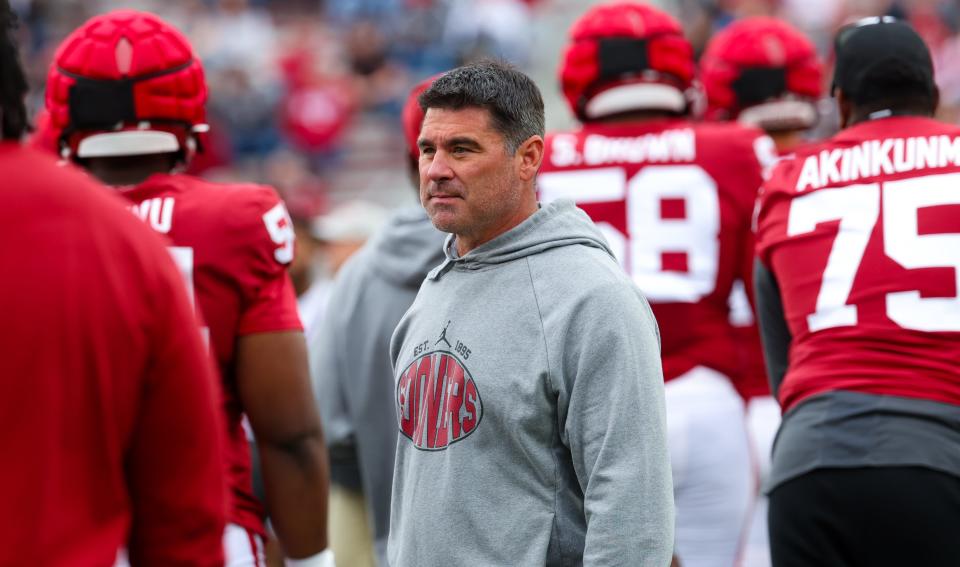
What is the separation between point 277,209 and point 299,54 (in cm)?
1349

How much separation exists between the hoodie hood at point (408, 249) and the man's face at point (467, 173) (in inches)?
56.1

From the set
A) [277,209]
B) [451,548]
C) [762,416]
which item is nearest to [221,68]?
[762,416]

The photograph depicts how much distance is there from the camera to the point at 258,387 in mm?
3350

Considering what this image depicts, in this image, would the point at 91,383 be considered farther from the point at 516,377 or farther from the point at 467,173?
the point at 467,173

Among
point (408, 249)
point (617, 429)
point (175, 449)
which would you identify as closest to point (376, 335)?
point (408, 249)

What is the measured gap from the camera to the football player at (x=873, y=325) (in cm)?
328

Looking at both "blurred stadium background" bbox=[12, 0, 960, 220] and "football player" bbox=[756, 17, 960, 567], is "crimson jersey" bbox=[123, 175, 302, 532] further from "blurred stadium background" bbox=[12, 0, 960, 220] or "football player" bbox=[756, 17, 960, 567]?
"blurred stadium background" bbox=[12, 0, 960, 220]

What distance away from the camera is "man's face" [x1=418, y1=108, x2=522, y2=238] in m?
2.80

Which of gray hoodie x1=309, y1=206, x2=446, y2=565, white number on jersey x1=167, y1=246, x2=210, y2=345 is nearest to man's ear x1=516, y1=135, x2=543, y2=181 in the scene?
white number on jersey x1=167, y1=246, x2=210, y2=345

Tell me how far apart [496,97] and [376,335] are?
1695 millimetres

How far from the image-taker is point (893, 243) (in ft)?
11.3

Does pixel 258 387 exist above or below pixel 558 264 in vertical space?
below

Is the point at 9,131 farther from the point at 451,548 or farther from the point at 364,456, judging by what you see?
the point at 364,456

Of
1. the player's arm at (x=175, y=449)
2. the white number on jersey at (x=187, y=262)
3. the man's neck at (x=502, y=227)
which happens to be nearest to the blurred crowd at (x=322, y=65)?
the white number on jersey at (x=187, y=262)
